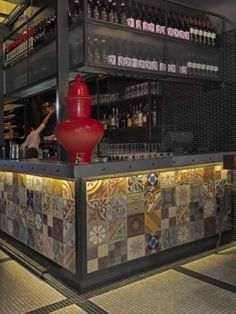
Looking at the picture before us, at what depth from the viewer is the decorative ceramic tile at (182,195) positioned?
3076 mm

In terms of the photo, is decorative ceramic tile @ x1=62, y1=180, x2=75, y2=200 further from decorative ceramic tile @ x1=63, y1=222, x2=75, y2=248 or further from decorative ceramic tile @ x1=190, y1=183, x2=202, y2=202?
decorative ceramic tile @ x1=190, y1=183, x2=202, y2=202

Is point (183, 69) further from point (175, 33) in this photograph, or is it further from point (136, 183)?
point (136, 183)

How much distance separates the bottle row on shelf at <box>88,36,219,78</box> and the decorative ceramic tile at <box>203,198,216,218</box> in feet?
4.31

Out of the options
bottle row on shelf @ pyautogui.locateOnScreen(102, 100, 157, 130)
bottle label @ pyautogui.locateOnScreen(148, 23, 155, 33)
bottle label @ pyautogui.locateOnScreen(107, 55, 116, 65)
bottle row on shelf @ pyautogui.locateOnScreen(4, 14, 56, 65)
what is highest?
bottle row on shelf @ pyautogui.locateOnScreen(4, 14, 56, 65)

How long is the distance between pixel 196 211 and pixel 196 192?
182 mm

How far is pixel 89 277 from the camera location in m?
2.47

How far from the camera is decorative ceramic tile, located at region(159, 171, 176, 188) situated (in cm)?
294

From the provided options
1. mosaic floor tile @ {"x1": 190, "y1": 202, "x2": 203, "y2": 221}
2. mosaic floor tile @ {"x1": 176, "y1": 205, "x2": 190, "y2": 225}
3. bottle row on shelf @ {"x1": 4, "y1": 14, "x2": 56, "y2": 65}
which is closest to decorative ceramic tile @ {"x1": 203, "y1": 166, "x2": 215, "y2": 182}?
mosaic floor tile @ {"x1": 190, "y1": 202, "x2": 203, "y2": 221}

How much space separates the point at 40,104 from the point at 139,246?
14.6 feet

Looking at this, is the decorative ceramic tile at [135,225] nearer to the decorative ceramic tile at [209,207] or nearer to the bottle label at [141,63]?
the decorative ceramic tile at [209,207]

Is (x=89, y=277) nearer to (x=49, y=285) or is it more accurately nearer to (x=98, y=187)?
(x=49, y=285)

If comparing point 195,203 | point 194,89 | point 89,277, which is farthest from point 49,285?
point 194,89

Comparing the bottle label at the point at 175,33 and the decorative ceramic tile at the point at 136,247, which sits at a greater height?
the bottle label at the point at 175,33

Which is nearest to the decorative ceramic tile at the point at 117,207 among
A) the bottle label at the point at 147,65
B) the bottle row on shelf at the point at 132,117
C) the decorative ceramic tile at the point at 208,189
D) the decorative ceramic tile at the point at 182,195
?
the decorative ceramic tile at the point at 182,195
